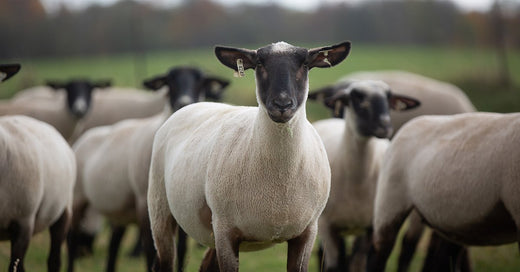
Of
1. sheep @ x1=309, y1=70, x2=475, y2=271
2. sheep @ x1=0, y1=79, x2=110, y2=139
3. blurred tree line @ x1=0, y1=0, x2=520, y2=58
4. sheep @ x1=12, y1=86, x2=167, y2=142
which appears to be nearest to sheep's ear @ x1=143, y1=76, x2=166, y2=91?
sheep @ x1=309, y1=70, x2=475, y2=271

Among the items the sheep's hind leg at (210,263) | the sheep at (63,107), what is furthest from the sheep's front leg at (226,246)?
the sheep at (63,107)

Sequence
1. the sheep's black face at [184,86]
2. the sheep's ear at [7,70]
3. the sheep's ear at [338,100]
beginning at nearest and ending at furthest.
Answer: the sheep's ear at [7,70] < the sheep's ear at [338,100] < the sheep's black face at [184,86]

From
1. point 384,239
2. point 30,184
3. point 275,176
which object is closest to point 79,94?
point 30,184

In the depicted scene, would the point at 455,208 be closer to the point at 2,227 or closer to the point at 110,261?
the point at 2,227

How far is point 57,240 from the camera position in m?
7.11

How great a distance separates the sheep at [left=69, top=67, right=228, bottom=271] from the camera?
8.30m

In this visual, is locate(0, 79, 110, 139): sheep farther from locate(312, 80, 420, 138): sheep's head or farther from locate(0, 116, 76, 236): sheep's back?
locate(312, 80, 420, 138): sheep's head

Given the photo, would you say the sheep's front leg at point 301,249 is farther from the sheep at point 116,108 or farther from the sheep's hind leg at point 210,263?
the sheep at point 116,108

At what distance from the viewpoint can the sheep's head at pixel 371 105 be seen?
7.13 m

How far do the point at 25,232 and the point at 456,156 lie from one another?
12.7 ft

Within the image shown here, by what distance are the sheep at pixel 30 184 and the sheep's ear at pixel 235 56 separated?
7.37 feet

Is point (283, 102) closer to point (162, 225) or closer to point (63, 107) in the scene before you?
point (162, 225)

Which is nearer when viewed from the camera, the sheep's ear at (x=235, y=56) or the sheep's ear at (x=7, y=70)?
the sheep's ear at (x=235, y=56)

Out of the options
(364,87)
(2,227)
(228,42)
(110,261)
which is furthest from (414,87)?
(228,42)
